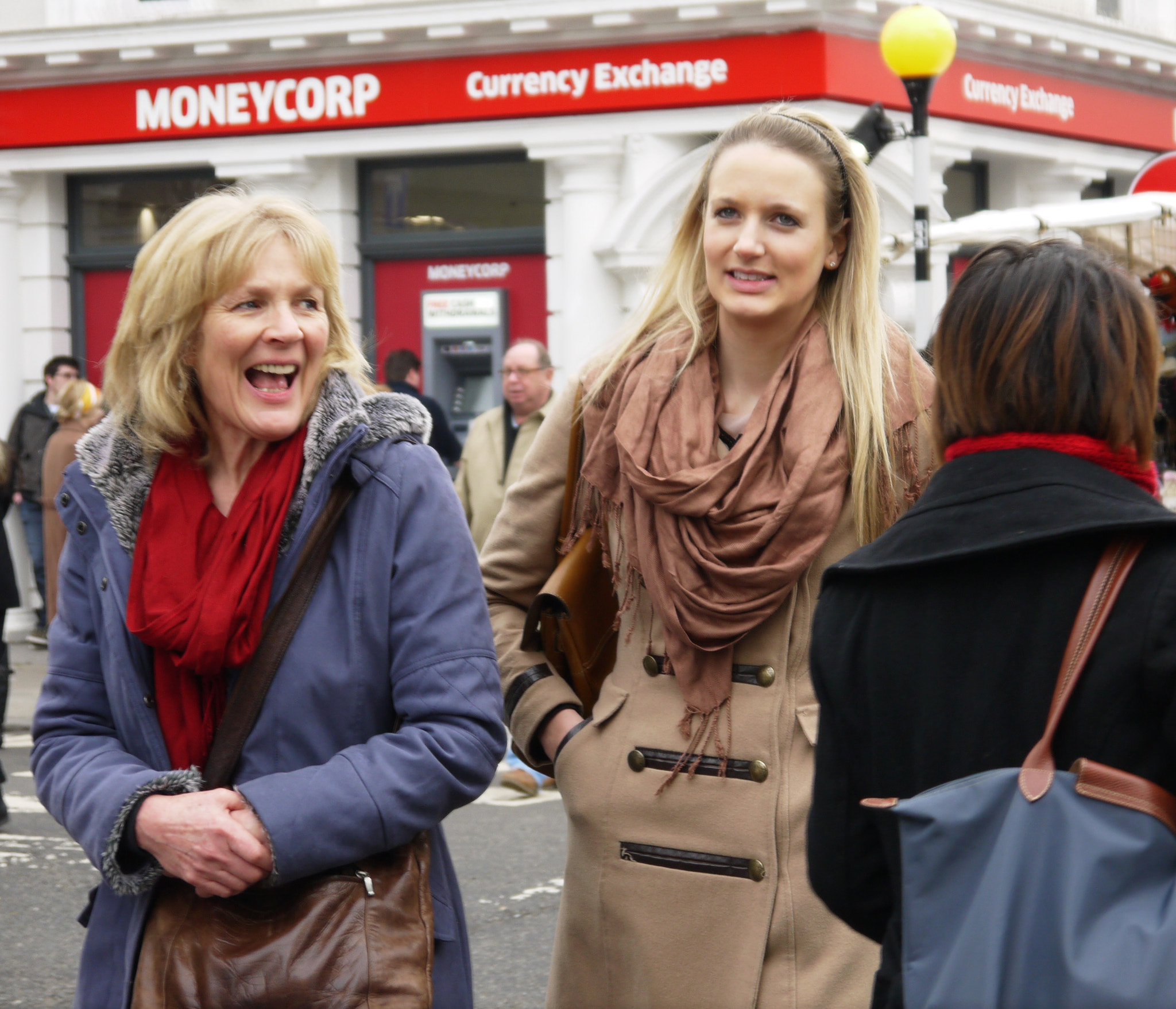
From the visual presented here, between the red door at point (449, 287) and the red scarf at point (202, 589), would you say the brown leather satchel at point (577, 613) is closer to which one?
the red scarf at point (202, 589)

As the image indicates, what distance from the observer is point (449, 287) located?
44.0 ft

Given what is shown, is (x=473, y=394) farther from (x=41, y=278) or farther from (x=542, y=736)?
(x=542, y=736)

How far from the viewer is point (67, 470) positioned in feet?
8.52

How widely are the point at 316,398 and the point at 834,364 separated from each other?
0.89 metres

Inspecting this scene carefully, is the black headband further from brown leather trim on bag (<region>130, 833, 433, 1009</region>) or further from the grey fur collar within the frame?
brown leather trim on bag (<region>130, 833, 433, 1009</region>)

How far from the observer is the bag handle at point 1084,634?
5.55ft

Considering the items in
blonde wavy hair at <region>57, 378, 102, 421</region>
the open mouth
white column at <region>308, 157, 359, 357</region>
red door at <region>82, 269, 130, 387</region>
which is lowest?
the open mouth

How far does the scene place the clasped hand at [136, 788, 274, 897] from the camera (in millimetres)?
2238

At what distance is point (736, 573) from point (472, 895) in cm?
359

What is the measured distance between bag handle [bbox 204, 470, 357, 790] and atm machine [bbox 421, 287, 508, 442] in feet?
35.3

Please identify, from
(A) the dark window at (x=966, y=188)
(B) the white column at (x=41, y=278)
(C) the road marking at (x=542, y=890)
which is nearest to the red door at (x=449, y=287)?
(B) the white column at (x=41, y=278)

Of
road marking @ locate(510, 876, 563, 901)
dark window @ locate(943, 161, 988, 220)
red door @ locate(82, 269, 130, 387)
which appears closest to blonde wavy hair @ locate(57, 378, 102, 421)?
red door @ locate(82, 269, 130, 387)

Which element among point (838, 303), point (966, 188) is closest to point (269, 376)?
point (838, 303)

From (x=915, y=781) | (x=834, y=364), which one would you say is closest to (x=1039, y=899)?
(x=915, y=781)
